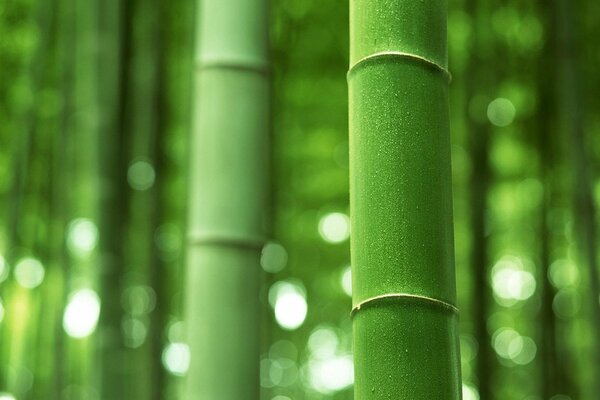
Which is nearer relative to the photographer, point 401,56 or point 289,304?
point 401,56

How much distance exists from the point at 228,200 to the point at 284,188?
10.4ft

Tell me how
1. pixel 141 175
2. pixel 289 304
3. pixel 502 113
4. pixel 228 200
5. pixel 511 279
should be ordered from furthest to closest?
1. pixel 289 304
2. pixel 511 279
3. pixel 502 113
4. pixel 141 175
5. pixel 228 200

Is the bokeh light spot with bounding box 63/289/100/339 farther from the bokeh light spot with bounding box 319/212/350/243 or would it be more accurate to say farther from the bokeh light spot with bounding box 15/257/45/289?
the bokeh light spot with bounding box 319/212/350/243

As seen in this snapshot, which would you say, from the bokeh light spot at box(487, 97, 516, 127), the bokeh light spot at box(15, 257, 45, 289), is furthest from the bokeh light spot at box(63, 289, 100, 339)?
the bokeh light spot at box(487, 97, 516, 127)

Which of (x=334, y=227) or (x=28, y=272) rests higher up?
(x=334, y=227)

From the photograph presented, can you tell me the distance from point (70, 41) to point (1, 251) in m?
1.84

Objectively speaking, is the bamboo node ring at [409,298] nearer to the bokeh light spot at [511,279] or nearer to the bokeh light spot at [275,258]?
the bokeh light spot at [275,258]

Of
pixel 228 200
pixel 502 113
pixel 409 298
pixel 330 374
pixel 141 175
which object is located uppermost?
pixel 502 113

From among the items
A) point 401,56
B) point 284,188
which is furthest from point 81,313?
point 401,56

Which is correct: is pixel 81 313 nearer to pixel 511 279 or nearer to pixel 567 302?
pixel 511 279

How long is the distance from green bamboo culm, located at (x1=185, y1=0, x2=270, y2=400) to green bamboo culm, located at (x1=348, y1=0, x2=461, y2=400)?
1.22 feet

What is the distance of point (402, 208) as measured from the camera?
0.89 meters

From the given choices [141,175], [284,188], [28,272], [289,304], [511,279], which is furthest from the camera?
[289,304]

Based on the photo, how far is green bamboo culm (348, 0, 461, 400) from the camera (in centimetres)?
87
